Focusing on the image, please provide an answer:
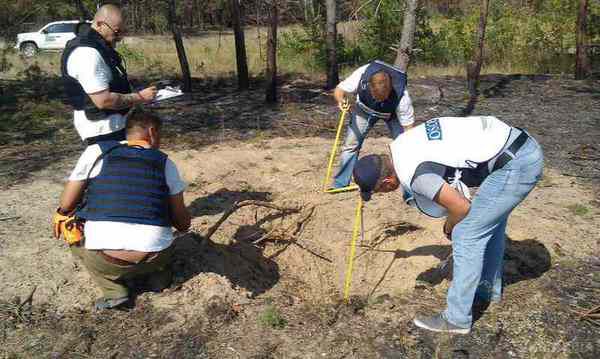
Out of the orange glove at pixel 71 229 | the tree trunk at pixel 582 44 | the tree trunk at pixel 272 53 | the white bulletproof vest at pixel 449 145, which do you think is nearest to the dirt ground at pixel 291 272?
the orange glove at pixel 71 229

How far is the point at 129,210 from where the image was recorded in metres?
3.29

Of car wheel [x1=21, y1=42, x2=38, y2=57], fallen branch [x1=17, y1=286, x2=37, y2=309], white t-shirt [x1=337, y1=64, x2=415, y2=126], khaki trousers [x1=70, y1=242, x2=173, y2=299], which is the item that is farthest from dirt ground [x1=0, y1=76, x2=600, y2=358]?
car wheel [x1=21, y1=42, x2=38, y2=57]

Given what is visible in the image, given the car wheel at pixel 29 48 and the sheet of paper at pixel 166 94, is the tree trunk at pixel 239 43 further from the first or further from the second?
the car wheel at pixel 29 48

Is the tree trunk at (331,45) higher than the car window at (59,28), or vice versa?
the car window at (59,28)

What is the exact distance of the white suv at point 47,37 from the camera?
Result: 19406mm

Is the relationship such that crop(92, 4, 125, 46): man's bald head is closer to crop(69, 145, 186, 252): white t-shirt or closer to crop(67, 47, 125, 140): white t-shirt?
crop(67, 47, 125, 140): white t-shirt

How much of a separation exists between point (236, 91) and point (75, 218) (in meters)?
8.64

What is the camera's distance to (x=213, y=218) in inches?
202

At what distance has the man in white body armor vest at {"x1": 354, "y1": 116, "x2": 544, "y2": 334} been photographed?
113 inches

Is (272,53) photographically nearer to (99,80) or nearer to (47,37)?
(99,80)

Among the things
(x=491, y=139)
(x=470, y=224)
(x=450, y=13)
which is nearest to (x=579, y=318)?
(x=470, y=224)

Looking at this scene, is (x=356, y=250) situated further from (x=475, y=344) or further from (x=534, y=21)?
(x=534, y=21)

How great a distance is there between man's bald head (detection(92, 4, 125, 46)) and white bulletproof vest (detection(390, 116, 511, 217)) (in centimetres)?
224

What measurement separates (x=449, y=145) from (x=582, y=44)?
11388 millimetres
